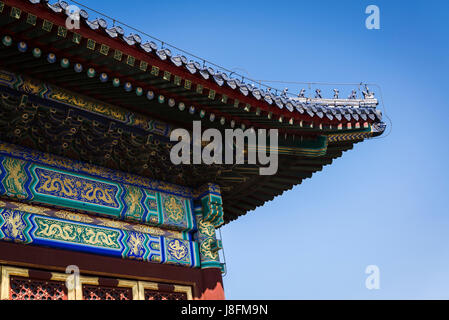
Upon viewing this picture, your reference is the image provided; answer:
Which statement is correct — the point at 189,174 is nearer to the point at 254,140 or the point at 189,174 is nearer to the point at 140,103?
the point at 254,140

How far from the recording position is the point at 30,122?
7109 millimetres

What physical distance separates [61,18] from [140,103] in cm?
187

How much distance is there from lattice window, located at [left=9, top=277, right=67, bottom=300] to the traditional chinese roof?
6.15 ft

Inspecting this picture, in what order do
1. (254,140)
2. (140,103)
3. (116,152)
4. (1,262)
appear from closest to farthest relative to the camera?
(1,262) < (140,103) < (116,152) < (254,140)

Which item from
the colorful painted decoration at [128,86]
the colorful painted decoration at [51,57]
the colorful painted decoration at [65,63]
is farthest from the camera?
the colorful painted decoration at [128,86]

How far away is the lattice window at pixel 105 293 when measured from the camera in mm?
7191

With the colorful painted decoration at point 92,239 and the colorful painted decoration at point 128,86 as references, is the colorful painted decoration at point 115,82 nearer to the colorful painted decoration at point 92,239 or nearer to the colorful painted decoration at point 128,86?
the colorful painted decoration at point 128,86

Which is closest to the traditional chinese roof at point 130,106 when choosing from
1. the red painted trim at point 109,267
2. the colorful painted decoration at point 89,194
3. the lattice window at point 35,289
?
the colorful painted decoration at point 89,194

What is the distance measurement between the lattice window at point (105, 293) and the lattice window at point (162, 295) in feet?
0.99

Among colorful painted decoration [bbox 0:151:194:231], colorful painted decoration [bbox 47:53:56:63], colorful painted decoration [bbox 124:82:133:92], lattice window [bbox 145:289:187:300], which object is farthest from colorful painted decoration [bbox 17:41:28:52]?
lattice window [bbox 145:289:187:300]

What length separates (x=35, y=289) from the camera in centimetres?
673

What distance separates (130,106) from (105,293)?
2594 millimetres
